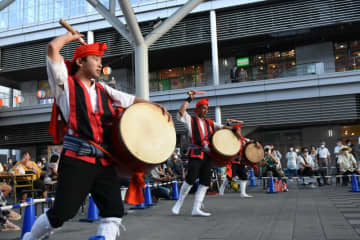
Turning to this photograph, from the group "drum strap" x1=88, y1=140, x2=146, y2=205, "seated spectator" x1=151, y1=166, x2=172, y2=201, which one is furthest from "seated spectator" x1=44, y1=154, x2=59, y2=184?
"drum strap" x1=88, y1=140, x2=146, y2=205

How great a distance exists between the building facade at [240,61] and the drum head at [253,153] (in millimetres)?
7060

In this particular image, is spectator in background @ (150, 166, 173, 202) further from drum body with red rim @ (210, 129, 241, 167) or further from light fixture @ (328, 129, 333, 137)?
light fixture @ (328, 129, 333, 137)

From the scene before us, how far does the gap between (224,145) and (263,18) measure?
1368cm

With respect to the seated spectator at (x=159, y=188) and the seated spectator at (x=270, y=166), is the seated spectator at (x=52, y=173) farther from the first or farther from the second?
the seated spectator at (x=270, y=166)

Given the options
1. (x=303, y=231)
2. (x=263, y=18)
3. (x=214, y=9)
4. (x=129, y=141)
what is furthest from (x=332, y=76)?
(x=129, y=141)

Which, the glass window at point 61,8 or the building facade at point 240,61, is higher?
the glass window at point 61,8

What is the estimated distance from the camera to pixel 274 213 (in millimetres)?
5734

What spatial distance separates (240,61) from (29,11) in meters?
14.2

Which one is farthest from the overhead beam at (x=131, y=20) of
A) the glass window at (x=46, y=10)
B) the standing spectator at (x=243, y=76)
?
the glass window at (x=46, y=10)

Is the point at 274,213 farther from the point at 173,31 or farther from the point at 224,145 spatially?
the point at 173,31

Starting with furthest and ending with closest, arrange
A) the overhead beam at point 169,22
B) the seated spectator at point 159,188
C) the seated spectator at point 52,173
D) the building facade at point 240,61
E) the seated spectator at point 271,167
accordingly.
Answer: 1. the building facade at point 240,61
2. the seated spectator at point 271,167
3. the overhead beam at point 169,22
4. the seated spectator at point 159,188
5. the seated spectator at point 52,173

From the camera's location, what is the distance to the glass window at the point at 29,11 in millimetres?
22456

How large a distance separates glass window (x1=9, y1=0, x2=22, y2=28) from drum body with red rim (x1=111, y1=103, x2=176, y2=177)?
22996mm

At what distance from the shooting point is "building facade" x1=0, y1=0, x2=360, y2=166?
650 inches
